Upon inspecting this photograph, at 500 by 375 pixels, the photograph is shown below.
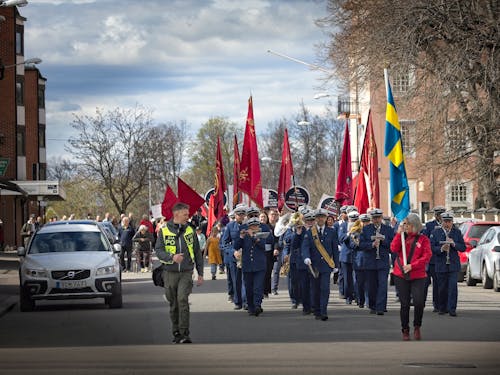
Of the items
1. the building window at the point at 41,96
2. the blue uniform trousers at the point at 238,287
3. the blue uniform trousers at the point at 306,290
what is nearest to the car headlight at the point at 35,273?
the blue uniform trousers at the point at 238,287

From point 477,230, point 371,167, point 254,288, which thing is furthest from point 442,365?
point 477,230

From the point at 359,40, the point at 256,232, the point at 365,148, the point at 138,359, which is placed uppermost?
the point at 359,40

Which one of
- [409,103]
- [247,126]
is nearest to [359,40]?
[409,103]

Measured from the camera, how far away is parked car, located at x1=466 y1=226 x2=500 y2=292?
28531mm

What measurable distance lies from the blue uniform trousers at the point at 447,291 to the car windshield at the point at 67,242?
6789 millimetres

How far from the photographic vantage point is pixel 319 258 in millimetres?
20469

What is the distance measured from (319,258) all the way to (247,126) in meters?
11.7

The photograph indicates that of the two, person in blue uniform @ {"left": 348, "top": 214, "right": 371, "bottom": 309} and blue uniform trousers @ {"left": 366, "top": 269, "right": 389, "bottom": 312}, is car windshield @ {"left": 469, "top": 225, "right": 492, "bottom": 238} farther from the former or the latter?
blue uniform trousers @ {"left": 366, "top": 269, "right": 389, "bottom": 312}

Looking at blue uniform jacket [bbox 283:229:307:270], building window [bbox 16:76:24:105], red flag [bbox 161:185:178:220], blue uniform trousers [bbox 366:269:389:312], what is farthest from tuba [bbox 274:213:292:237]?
building window [bbox 16:76:24:105]

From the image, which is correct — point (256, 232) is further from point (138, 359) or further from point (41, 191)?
point (41, 191)

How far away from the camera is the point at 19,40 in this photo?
7500cm

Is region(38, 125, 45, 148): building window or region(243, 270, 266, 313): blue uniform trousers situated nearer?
region(243, 270, 266, 313): blue uniform trousers

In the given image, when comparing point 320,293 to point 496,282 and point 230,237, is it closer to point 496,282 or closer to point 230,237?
point 230,237

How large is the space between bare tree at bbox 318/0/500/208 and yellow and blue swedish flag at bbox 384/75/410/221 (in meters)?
18.1
